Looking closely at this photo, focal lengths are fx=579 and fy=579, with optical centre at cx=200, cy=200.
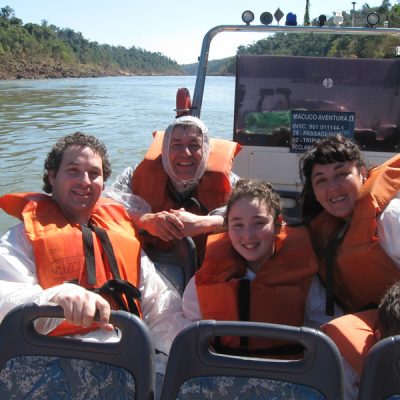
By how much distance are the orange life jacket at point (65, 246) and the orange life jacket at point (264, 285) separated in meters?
0.30

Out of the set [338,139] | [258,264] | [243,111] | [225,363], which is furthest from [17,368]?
[243,111]

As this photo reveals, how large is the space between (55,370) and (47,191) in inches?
36.8

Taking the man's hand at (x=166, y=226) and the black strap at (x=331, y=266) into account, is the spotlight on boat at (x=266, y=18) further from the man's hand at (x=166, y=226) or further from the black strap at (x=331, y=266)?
the black strap at (x=331, y=266)

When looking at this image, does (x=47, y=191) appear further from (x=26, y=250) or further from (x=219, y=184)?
(x=219, y=184)

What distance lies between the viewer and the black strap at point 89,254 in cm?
191

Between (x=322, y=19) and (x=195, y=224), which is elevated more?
(x=322, y=19)

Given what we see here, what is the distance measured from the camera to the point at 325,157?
77.8 inches

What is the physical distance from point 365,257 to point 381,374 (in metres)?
0.61

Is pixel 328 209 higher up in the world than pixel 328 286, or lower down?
higher up

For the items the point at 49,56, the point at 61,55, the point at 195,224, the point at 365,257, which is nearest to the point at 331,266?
the point at 365,257

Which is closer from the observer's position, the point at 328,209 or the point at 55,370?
the point at 55,370

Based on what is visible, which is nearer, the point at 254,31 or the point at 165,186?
the point at 165,186

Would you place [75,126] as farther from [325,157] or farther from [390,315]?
[390,315]

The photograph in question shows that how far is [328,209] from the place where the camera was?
1989 millimetres
